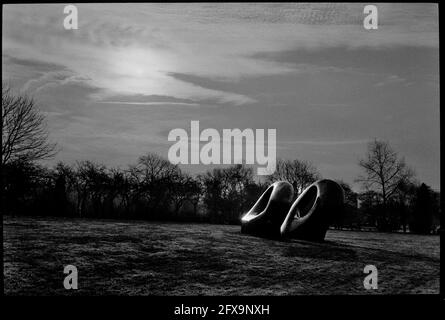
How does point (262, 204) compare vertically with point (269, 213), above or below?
above

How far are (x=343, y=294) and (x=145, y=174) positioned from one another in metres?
4.17

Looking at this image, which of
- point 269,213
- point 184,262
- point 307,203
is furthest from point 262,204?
point 184,262

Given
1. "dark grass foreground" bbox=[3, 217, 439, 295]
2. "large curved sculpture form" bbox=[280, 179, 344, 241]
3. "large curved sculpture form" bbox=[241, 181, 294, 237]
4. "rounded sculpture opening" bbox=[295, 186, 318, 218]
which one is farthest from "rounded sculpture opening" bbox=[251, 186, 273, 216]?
"dark grass foreground" bbox=[3, 217, 439, 295]

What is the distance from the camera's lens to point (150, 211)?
10008 millimetres

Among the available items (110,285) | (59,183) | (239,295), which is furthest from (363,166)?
(59,183)

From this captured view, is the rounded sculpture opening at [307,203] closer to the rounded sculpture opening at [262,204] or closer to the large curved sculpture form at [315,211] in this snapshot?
the large curved sculpture form at [315,211]

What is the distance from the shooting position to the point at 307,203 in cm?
1180

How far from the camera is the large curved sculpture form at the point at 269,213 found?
11.2 m

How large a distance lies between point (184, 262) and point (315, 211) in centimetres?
361

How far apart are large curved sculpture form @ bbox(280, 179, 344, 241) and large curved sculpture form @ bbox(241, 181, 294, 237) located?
16 cm

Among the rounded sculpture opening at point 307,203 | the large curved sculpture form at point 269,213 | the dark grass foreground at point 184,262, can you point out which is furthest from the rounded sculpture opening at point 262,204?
the dark grass foreground at point 184,262

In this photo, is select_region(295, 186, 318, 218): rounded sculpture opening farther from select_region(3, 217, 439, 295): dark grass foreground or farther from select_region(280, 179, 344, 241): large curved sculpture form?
select_region(3, 217, 439, 295): dark grass foreground

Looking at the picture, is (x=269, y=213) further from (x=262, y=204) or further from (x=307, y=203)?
(x=307, y=203)

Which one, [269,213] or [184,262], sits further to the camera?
[269,213]
